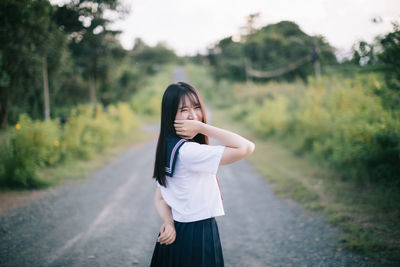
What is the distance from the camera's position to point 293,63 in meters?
33.2

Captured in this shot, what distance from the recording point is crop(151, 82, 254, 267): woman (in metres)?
1.49

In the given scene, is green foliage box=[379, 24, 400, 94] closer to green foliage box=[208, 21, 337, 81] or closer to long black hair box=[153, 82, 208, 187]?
long black hair box=[153, 82, 208, 187]

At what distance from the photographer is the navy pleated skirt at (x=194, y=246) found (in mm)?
1638

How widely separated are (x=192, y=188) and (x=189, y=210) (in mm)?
147

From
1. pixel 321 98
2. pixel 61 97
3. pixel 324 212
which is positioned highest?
pixel 61 97

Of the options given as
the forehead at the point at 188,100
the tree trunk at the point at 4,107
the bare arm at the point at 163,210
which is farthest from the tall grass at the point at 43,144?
the forehead at the point at 188,100

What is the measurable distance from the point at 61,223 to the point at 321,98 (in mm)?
7633

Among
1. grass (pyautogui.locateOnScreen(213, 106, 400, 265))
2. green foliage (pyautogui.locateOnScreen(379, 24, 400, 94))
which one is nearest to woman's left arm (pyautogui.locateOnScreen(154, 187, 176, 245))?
grass (pyautogui.locateOnScreen(213, 106, 400, 265))

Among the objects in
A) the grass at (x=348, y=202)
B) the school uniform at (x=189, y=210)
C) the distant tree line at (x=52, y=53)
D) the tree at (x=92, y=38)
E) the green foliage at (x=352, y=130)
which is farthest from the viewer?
the tree at (x=92, y=38)

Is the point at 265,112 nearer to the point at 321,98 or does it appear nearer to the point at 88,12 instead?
the point at 321,98

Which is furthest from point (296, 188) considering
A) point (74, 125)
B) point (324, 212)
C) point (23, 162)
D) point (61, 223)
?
point (74, 125)

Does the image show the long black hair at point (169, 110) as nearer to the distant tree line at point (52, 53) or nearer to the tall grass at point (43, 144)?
the distant tree line at point (52, 53)

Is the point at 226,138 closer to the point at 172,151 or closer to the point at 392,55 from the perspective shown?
the point at 172,151

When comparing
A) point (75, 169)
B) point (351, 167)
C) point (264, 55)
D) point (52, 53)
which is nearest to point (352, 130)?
point (351, 167)
